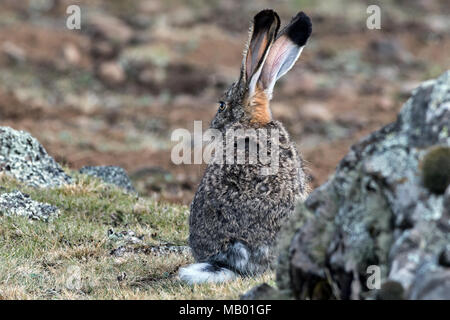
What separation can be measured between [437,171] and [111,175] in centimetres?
736

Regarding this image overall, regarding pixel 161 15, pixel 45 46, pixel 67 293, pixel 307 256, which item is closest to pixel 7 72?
pixel 45 46

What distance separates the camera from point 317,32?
3516 cm

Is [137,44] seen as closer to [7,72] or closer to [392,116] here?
[7,72]

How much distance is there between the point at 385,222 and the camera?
4168mm

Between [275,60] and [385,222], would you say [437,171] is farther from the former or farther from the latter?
[275,60]

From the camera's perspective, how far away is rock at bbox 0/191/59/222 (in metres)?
8.24

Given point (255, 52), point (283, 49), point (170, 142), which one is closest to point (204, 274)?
point (255, 52)

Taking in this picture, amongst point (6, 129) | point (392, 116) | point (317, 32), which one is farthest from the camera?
point (317, 32)

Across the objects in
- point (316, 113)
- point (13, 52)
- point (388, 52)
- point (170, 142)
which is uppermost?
point (388, 52)

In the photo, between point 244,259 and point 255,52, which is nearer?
point 244,259

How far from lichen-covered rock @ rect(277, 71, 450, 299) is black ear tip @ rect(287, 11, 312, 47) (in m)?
2.81

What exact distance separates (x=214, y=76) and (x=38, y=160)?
1693 cm

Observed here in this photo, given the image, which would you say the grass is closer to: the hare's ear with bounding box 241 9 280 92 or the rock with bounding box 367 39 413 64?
the hare's ear with bounding box 241 9 280 92

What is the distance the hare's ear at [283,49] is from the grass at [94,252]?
79.7 inches
